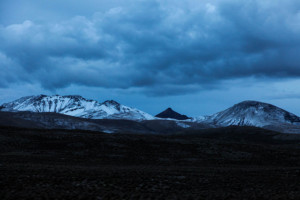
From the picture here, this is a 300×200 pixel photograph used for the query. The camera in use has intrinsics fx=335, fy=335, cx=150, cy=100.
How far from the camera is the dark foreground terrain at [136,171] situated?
60.7 feet

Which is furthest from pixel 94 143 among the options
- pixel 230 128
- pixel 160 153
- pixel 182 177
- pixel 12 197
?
pixel 230 128

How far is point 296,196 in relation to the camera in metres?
18.5

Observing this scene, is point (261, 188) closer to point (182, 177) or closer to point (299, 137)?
point (182, 177)

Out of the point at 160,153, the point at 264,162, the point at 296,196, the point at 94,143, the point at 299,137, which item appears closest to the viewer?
the point at 296,196

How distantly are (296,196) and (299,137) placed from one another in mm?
94820

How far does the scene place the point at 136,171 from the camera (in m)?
27.8

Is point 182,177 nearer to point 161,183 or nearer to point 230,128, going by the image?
point 161,183

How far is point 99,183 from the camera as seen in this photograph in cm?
2066

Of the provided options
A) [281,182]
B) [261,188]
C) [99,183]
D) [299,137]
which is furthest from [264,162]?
[299,137]

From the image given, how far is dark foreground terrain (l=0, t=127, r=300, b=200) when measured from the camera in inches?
728

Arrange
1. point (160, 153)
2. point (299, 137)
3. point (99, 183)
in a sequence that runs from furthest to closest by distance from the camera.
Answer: point (299, 137)
point (160, 153)
point (99, 183)

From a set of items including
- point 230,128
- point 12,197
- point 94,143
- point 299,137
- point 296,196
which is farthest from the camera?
point 230,128

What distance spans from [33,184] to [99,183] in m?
3.85

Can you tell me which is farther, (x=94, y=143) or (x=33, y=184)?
(x=94, y=143)
